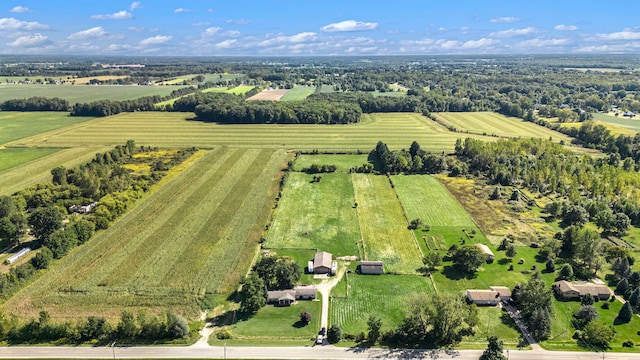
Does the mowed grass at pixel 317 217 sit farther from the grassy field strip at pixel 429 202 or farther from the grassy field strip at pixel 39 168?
the grassy field strip at pixel 39 168

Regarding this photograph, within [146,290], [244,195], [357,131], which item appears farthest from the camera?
[357,131]

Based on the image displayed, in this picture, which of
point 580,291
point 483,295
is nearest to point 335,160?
point 483,295

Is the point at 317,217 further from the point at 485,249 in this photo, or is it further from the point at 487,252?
the point at 487,252

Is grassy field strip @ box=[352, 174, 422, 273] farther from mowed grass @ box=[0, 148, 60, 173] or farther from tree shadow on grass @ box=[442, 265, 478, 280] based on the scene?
mowed grass @ box=[0, 148, 60, 173]

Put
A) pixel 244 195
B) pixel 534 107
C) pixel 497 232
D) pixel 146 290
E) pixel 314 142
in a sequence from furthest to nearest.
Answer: pixel 534 107 < pixel 314 142 < pixel 244 195 < pixel 497 232 < pixel 146 290

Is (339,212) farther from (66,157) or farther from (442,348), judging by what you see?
(66,157)

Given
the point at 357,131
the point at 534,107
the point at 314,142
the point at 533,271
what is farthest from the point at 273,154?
the point at 534,107

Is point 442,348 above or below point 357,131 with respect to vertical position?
below

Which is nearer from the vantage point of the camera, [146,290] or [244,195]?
[146,290]
